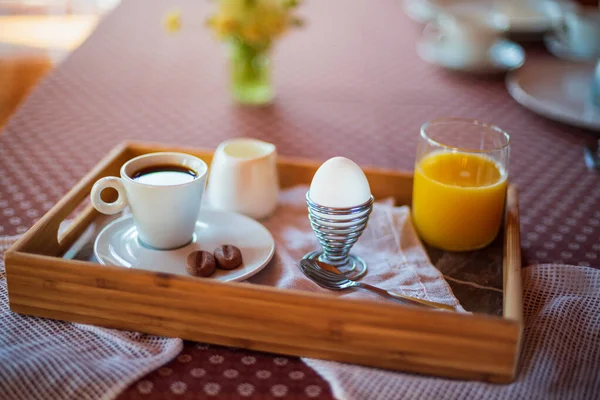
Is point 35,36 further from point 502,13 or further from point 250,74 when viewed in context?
point 502,13

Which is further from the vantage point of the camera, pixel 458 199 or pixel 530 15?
pixel 530 15

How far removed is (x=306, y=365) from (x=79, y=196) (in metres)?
0.37

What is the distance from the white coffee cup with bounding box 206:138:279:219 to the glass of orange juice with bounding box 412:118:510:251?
192 millimetres

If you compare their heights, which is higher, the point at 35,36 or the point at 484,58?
the point at 484,58

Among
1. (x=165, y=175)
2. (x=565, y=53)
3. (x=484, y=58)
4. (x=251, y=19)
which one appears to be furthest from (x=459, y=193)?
(x=565, y=53)

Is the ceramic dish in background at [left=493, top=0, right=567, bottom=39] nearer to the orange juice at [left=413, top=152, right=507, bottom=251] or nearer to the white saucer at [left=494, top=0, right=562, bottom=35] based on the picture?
the white saucer at [left=494, top=0, right=562, bottom=35]

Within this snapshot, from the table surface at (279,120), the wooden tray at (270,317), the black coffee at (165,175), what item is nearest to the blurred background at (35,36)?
the table surface at (279,120)

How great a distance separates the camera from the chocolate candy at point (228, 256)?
28.0 inches

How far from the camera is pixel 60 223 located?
0.75m

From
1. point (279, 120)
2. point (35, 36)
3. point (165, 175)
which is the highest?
point (165, 175)

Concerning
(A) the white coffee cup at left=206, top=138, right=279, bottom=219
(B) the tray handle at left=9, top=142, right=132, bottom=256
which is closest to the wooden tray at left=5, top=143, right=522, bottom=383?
(B) the tray handle at left=9, top=142, right=132, bottom=256

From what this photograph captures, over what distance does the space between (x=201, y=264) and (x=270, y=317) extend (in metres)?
0.13

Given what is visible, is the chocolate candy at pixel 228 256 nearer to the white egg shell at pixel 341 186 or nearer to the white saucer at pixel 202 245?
the white saucer at pixel 202 245

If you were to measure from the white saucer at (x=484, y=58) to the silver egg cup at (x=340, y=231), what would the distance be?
2.75 feet
